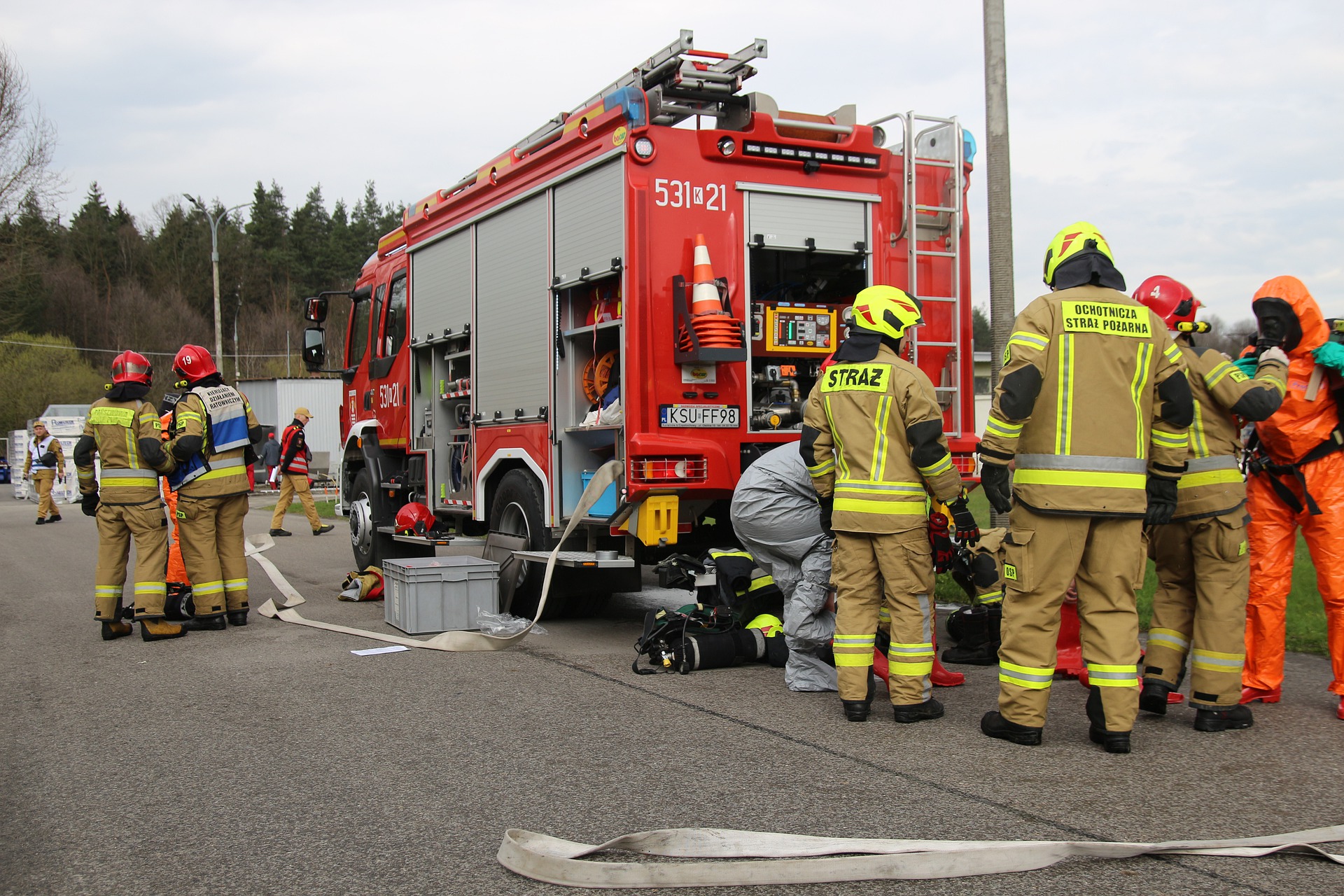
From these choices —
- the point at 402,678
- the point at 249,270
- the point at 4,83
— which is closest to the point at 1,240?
the point at 4,83

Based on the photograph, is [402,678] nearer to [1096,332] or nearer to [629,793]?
[629,793]

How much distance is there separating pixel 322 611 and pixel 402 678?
3.16 m

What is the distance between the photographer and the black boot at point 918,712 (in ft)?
A: 15.9

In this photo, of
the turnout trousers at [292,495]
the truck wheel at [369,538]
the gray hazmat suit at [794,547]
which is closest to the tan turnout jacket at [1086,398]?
the gray hazmat suit at [794,547]

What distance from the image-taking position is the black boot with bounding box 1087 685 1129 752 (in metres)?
4.27

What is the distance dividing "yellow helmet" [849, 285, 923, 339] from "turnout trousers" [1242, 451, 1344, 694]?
1.72 m

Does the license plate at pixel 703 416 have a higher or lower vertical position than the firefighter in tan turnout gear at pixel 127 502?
higher

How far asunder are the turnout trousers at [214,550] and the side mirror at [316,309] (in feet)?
11.3

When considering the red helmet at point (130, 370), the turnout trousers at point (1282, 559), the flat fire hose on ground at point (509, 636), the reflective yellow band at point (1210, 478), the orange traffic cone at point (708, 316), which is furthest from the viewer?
the red helmet at point (130, 370)

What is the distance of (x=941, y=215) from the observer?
7422 mm

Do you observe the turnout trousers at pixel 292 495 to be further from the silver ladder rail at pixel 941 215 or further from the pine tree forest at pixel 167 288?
the pine tree forest at pixel 167 288

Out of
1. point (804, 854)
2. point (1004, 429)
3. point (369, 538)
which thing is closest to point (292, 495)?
point (369, 538)

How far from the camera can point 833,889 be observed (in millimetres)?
3004

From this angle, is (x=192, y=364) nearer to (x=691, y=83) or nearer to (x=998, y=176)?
(x=691, y=83)
